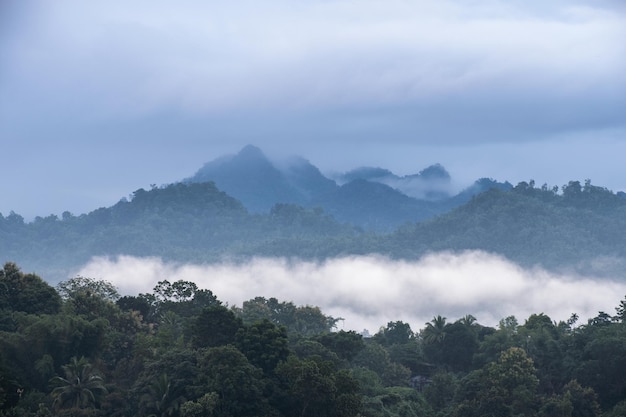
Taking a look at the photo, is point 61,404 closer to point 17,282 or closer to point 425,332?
point 17,282

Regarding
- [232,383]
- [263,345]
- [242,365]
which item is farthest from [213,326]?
[232,383]

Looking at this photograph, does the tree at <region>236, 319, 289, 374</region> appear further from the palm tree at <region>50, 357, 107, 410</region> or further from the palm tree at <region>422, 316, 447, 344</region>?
the palm tree at <region>422, 316, 447, 344</region>

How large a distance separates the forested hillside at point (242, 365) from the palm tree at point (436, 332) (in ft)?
2.83

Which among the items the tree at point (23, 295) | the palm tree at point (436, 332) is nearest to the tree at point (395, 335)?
the palm tree at point (436, 332)

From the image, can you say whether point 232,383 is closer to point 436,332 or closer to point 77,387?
point 77,387

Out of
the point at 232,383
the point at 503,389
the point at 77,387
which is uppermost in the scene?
the point at 503,389

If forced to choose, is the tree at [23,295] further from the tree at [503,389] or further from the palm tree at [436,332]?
the palm tree at [436,332]

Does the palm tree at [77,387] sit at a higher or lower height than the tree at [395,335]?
lower

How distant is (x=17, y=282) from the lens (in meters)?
93.8

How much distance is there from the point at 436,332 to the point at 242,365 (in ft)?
142

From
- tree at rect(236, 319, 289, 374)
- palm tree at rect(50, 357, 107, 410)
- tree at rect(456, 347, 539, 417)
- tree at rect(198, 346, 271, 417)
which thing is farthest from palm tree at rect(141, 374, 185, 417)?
tree at rect(456, 347, 539, 417)

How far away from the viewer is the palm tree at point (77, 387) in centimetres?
7700

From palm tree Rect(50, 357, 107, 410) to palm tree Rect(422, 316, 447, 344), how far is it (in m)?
46.0

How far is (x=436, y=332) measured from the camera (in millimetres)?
116375
